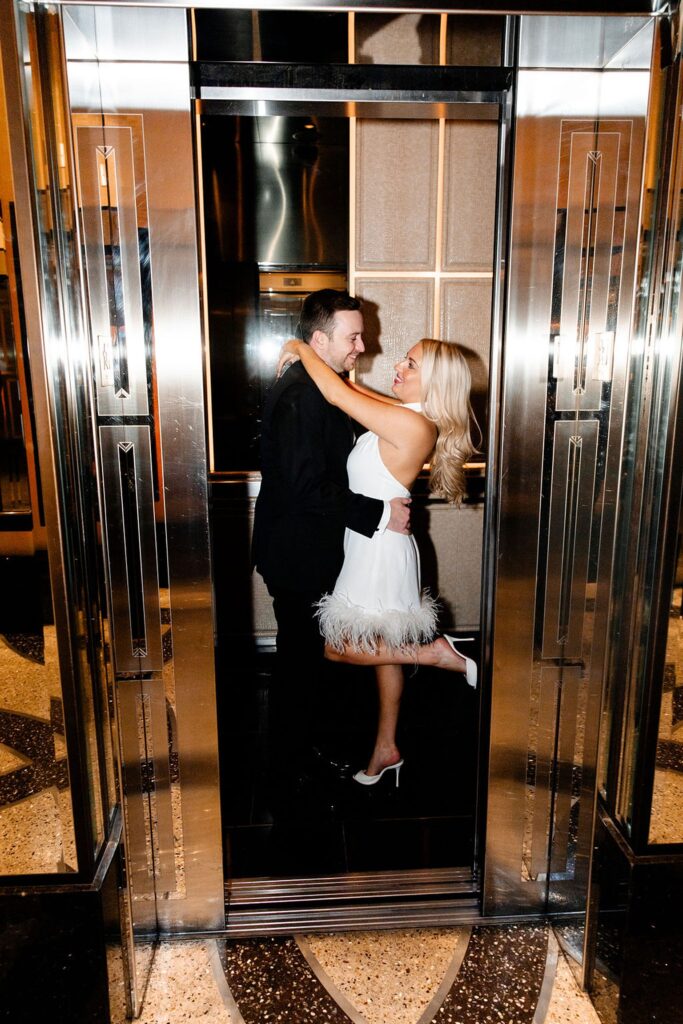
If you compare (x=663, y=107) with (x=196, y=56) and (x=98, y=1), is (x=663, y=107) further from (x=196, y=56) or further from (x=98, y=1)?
(x=98, y=1)

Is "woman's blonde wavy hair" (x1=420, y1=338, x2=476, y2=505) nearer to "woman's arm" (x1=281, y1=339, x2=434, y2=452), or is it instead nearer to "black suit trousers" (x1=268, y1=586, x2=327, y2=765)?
"woman's arm" (x1=281, y1=339, x2=434, y2=452)

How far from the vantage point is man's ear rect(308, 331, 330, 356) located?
2.70 metres

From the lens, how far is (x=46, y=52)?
138cm

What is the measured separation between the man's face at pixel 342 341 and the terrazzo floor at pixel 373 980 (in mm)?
1944

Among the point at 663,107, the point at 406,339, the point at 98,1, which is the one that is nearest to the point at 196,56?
the point at 98,1

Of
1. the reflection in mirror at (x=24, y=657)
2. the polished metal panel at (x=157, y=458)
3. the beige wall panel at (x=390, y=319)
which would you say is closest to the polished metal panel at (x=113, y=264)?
the polished metal panel at (x=157, y=458)

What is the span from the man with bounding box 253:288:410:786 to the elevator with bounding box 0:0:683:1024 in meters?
0.66

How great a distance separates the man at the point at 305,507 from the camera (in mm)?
2582

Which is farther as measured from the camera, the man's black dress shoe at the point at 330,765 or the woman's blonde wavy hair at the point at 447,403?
the man's black dress shoe at the point at 330,765

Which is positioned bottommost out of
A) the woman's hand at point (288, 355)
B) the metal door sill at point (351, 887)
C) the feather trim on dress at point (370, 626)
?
the metal door sill at point (351, 887)

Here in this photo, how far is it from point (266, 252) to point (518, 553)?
109 inches

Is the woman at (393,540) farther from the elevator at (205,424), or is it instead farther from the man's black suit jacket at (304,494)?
the elevator at (205,424)

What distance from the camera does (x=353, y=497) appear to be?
103 inches

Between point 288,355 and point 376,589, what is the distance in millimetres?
975
